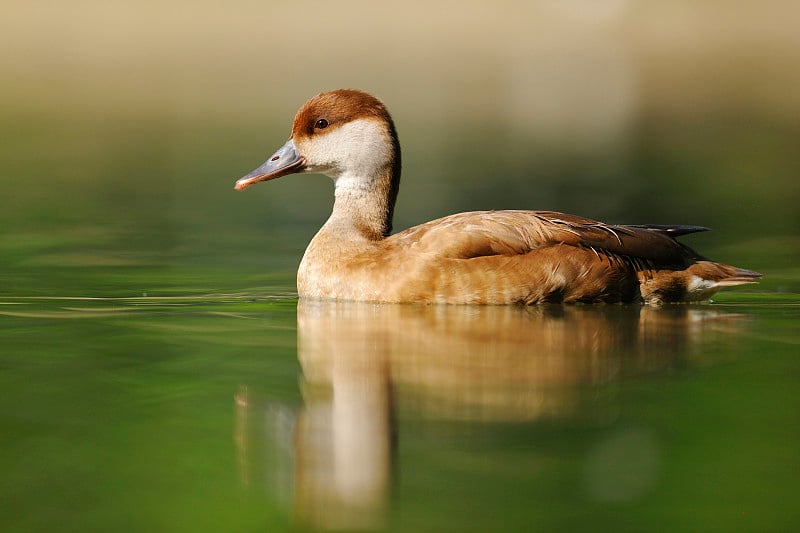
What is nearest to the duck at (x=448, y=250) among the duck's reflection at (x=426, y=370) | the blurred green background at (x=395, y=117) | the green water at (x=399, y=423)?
the duck's reflection at (x=426, y=370)

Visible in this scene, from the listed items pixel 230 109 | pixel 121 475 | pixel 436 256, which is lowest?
pixel 121 475

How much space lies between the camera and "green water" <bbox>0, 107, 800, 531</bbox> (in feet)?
17.0

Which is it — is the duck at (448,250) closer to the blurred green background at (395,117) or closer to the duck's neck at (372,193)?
the duck's neck at (372,193)

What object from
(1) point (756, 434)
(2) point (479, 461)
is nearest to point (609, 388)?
(1) point (756, 434)

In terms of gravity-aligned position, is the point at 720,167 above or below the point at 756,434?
above

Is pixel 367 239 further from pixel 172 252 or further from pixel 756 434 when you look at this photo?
pixel 756 434

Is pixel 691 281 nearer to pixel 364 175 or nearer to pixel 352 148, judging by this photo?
pixel 364 175

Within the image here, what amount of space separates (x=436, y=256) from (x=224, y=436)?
12.6 ft

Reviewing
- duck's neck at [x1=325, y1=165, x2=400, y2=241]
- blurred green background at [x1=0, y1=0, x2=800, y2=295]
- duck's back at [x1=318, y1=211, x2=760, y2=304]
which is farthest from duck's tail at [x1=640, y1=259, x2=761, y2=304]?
duck's neck at [x1=325, y1=165, x2=400, y2=241]

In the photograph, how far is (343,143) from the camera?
10695 mm

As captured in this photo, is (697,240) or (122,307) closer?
(122,307)

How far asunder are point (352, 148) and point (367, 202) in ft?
1.37

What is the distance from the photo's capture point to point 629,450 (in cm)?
579

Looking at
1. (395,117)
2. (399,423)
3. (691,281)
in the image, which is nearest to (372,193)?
(691,281)
